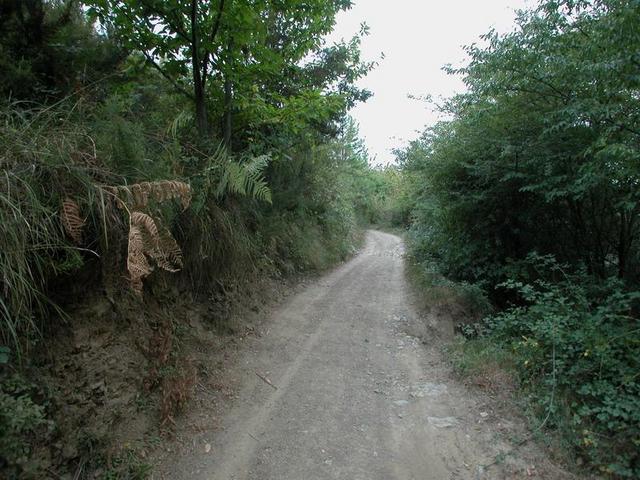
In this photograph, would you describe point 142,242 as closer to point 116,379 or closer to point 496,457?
point 116,379

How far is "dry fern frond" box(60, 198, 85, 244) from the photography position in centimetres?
→ 271

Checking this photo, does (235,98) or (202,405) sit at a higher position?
(235,98)

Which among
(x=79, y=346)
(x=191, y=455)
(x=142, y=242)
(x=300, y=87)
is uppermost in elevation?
(x=300, y=87)

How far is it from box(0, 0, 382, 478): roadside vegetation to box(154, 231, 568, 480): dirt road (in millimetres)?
721

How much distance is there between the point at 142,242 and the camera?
2.76 meters

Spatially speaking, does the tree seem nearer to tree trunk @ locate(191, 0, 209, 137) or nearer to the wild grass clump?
tree trunk @ locate(191, 0, 209, 137)

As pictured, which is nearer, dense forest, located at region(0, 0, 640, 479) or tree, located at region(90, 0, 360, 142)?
dense forest, located at region(0, 0, 640, 479)

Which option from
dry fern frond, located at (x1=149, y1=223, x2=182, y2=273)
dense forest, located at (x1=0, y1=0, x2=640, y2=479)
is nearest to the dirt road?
dense forest, located at (x1=0, y1=0, x2=640, y2=479)

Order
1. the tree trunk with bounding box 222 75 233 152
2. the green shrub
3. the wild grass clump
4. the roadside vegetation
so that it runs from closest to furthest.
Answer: the green shrub, the wild grass clump, the roadside vegetation, the tree trunk with bounding box 222 75 233 152

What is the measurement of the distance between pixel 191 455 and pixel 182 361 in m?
1.01

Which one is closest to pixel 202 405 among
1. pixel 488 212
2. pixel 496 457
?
pixel 496 457

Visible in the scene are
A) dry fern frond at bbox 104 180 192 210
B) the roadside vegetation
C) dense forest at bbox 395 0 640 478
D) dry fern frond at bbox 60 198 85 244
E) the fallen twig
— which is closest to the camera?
the roadside vegetation

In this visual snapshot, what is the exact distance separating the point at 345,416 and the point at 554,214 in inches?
275

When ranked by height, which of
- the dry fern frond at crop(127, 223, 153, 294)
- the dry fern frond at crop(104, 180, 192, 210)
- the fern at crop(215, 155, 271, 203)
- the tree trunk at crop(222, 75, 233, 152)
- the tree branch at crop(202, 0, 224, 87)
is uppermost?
the tree branch at crop(202, 0, 224, 87)
